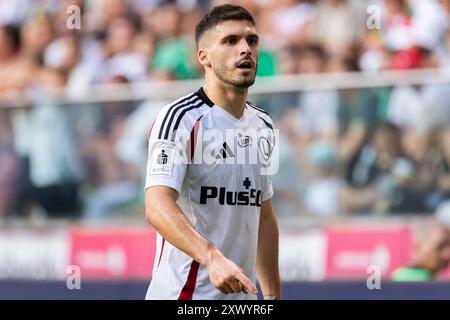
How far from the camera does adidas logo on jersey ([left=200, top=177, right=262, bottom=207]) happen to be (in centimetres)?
658

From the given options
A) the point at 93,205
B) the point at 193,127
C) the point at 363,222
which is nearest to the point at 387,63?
the point at 363,222

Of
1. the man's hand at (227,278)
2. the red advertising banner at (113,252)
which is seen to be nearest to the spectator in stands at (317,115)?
the red advertising banner at (113,252)

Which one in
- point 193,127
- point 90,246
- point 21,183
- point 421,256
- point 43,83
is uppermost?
point 43,83

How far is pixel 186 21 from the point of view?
1420 centimetres

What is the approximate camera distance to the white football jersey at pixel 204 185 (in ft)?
21.2

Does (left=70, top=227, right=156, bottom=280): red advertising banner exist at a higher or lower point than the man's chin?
higher

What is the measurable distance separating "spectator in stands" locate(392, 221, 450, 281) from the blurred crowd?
0.71 feet

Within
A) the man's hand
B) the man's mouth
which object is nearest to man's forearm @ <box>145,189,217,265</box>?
the man's hand

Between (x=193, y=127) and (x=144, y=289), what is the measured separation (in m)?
5.96

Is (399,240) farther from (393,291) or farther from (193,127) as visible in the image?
(193,127)

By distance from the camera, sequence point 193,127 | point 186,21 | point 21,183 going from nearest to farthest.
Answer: point 193,127, point 21,183, point 186,21

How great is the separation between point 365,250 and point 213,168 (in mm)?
5235

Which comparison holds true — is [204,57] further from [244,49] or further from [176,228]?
[176,228]

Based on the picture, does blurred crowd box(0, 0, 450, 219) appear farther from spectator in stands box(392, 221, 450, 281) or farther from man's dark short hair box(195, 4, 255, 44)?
man's dark short hair box(195, 4, 255, 44)
